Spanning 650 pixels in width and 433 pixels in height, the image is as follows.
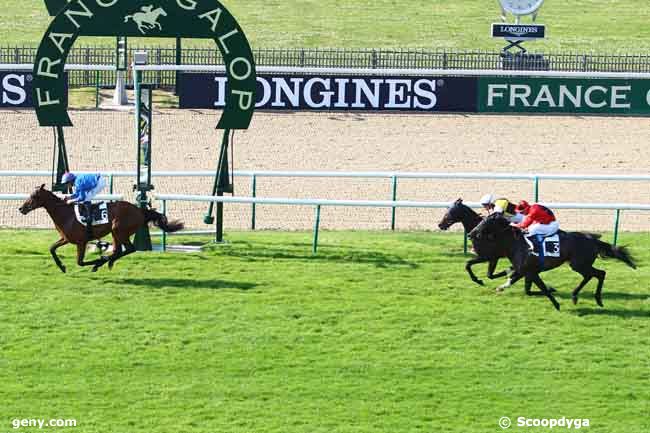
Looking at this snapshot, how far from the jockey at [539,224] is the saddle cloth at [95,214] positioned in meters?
4.31

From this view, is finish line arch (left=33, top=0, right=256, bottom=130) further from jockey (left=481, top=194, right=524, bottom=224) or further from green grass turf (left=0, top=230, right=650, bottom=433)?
jockey (left=481, top=194, right=524, bottom=224)

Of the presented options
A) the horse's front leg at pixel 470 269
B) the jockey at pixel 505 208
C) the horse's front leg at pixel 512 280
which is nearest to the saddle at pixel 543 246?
the horse's front leg at pixel 512 280

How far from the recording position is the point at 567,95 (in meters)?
24.3

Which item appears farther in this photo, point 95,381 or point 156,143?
point 156,143

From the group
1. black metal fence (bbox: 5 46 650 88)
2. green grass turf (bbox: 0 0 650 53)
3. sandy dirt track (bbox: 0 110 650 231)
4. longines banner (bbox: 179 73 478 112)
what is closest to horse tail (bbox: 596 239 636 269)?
sandy dirt track (bbox: 0 110 650 231)

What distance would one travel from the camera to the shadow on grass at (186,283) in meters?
14.4

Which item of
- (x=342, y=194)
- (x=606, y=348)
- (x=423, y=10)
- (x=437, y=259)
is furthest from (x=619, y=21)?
(x=606, y=348)

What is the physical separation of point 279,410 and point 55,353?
7.62 ft

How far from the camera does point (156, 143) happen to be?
2322 centimetres

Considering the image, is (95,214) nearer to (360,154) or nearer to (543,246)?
(543,246)

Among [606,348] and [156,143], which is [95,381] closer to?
[606,348]
